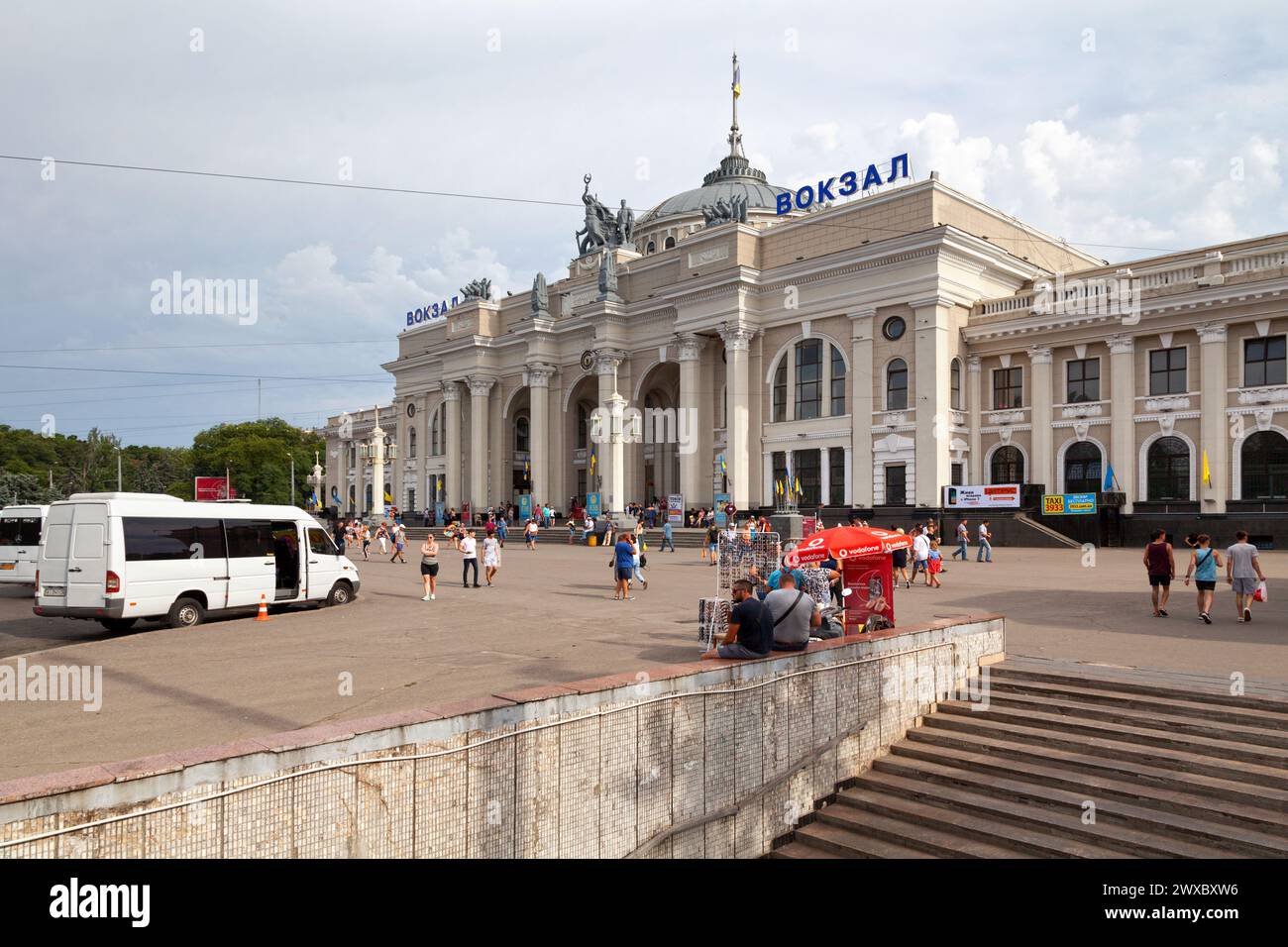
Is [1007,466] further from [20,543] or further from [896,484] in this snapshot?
[20,543]

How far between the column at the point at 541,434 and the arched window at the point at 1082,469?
32.4 metres

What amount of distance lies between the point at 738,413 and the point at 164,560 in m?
34.9

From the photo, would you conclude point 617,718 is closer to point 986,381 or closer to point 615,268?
point 986,381

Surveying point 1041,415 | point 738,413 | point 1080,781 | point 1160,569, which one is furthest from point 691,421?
point 1080,781

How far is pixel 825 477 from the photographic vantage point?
45719 millimetres

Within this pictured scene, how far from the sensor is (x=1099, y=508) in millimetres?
36062

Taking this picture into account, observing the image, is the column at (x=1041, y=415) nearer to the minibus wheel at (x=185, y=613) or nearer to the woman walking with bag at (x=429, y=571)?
the woman walking with bag at (x=429, y=571)

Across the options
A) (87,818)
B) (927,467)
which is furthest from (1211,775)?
(927,467)

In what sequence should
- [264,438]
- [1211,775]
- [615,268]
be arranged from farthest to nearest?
1. [264,438]
2. [615,268]
3. [1211,775]

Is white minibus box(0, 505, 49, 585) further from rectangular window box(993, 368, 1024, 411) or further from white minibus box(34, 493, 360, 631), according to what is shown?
rectangular window box(993, 368, 1024, 411)

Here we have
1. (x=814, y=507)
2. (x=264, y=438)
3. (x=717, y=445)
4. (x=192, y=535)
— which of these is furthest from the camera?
(x=264, y=438)

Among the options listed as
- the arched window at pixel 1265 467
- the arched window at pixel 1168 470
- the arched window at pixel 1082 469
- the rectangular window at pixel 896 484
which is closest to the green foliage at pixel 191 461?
the rectangular window at pixel 896 484

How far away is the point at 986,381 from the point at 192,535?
120ft

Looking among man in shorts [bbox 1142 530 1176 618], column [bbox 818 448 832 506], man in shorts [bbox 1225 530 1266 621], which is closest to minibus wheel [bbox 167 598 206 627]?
man in shorts [bbox 1142 530 1176 618]
